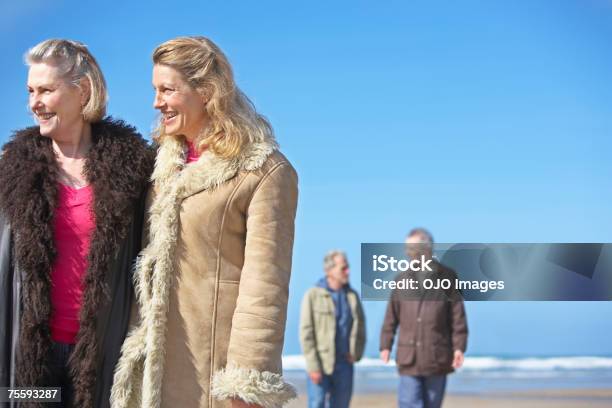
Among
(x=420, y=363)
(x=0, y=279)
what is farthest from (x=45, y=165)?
(x=420, y=363)

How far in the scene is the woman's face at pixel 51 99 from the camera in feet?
8.59

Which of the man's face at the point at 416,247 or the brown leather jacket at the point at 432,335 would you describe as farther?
the man's face at the point at 416,247

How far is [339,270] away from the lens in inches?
275

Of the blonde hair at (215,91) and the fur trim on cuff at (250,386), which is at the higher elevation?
the blonde hair at (215,91)

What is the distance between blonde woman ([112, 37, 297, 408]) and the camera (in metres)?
2.55

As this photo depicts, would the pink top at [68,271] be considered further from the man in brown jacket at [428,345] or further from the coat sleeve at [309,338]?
the coat sleeve at [309,338]

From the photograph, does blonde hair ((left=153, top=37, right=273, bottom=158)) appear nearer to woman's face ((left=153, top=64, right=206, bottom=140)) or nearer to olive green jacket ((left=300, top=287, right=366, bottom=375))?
woman's face ((left=153, top=64, right=206, bottom=140))

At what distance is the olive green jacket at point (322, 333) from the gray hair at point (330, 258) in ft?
0.65

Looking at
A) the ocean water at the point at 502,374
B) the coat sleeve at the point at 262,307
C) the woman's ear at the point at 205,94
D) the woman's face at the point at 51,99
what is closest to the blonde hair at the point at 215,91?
the woman's ear at the point at 205,94

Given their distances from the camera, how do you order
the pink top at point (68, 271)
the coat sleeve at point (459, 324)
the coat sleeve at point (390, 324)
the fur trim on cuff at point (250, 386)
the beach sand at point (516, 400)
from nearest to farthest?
the fur trim on cuff at point (250, 386)
the pink top at point (68, 271)
the coat sleeve at point (459, 324)
the coat sleeve at point (390, 324)
the beach sand at point (516, 400)

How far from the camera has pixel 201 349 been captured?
2586 millimetres

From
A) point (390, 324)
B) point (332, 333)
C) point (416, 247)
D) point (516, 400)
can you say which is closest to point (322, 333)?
point (332, 333)

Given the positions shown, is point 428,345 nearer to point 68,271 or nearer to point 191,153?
point 191,153

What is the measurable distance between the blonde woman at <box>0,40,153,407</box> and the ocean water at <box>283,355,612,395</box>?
840cm
